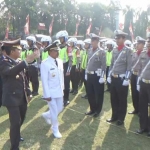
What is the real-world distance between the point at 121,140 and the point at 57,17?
43.1 metres

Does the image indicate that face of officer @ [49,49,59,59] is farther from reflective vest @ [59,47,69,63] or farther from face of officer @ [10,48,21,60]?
reflective vest @ [59,47,69,63]

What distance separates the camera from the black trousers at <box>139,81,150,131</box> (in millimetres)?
4922

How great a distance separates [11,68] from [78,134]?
2.24 meters

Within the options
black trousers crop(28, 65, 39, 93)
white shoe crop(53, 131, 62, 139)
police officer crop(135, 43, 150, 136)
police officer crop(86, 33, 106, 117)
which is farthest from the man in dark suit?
black trousers crop(28, 65, 39, 93)

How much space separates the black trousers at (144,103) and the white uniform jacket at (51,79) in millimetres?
1637

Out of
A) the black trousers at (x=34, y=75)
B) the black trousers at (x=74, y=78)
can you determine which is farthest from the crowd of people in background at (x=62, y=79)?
the black trousers at (x=74, y=78)

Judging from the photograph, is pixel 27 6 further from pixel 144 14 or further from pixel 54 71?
pixel 54 71

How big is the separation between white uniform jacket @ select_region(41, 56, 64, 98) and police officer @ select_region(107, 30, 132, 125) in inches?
56.1

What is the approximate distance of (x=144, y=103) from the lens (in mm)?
5062

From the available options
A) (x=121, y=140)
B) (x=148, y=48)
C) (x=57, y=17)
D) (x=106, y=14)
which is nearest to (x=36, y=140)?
(x=121, y=140)

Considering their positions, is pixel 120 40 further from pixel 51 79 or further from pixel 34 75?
pixel 34 75

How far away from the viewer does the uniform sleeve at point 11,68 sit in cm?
360

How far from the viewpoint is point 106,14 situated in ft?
175

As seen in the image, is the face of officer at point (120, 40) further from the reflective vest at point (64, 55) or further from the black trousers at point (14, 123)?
the black trousers at point (14, 123)
